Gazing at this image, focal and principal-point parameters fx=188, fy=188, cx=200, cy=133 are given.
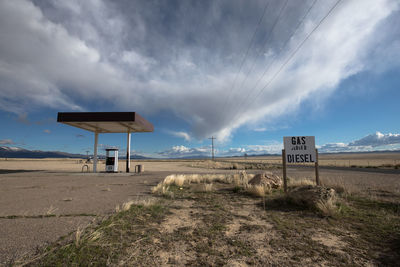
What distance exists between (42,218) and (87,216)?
112cm

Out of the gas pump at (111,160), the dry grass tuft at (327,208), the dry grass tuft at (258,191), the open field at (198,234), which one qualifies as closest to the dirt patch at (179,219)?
the open field at (198,234)

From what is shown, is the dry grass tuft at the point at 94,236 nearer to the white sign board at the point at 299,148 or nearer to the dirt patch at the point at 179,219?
the dirt patch at the point at 179,219

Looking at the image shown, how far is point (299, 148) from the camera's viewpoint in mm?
9367

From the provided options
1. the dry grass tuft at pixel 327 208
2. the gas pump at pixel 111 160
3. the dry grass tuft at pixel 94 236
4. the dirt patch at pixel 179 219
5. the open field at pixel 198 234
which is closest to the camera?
the open field at pixel 198 234

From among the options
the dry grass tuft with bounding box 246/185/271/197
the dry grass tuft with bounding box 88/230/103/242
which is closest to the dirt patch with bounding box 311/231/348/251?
the dry grass tuft with bounding box 246/185/271/197

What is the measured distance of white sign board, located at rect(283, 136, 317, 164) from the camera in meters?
9.26

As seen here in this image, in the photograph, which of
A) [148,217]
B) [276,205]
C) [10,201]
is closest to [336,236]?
[276,205]

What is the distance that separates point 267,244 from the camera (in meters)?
3.76

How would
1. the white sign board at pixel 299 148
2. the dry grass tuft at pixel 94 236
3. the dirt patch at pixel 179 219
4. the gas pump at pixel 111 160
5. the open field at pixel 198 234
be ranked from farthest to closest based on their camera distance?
1. the gas pump at pixel 111 160
2. the white sign board at pixel 299 148
3. the dirt patch at pixel 179 219
4. the dry grass tuft at pixel 94 236
5. the open field at pixel 198 234

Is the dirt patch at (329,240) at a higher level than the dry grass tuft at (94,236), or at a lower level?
lower

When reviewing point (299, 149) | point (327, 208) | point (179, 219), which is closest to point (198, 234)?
point (179, 219)

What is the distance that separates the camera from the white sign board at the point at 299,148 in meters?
9.26

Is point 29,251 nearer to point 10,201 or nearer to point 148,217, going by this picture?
point 148,217

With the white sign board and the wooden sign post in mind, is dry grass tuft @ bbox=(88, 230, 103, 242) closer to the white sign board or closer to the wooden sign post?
the wooden sign post
